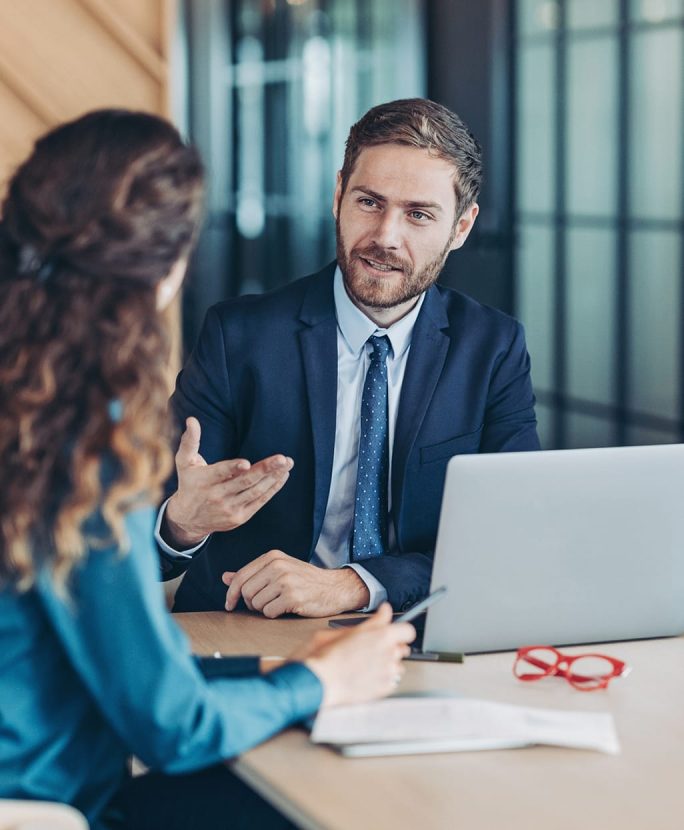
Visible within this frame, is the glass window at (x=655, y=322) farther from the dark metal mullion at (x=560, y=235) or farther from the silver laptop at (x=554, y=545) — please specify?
the silver laptop at (x=554, y=545)

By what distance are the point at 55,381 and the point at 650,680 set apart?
0.83m

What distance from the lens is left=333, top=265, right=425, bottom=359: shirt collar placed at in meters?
2.17

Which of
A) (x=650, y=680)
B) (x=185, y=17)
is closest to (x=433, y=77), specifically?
(x=185, y=17)

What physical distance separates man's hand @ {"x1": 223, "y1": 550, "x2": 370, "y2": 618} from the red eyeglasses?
30 centimetres

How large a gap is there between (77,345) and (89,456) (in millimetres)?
105

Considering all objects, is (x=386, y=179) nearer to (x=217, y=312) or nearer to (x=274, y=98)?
(x=217, y=312)

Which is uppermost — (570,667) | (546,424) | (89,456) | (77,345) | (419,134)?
(419,134)

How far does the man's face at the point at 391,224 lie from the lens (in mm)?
2158

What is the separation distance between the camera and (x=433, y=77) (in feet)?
14.4

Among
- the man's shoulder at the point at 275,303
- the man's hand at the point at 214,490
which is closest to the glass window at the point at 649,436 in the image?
the man's shoulder at the point at 275,303

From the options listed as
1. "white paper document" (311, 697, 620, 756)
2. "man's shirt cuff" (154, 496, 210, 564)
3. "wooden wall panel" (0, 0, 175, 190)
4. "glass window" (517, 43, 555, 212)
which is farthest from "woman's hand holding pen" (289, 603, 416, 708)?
"glass window" (517, 43, 555, 212)

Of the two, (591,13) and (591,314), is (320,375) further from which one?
(591,13)

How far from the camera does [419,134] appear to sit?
218 cm

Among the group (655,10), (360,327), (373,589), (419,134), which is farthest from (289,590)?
(655,10)
